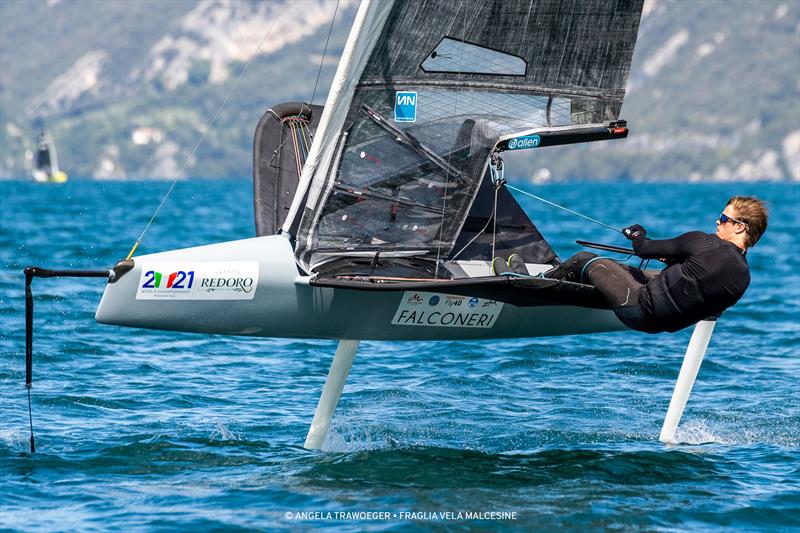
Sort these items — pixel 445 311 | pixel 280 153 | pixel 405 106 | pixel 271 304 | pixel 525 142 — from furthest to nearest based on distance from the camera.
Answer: pixel 280 153 → pixel 525 142 → pixel 405 106 → pixel 445 311 → pixel 271 304

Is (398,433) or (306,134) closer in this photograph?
(398,433)

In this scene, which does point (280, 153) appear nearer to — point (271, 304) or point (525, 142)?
point (525, 142)

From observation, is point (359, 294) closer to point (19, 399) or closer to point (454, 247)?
point (454, 247)

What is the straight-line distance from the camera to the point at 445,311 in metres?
7.39

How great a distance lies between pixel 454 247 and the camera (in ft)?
27.2

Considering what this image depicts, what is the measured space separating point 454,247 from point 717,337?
5034 mm

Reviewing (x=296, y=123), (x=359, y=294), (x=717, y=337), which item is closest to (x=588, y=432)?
(x=359, y=294)

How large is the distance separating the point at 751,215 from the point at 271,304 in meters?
2.83

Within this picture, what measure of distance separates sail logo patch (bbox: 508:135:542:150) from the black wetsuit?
1.16 m

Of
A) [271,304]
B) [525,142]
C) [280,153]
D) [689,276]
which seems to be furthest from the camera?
[280,153]

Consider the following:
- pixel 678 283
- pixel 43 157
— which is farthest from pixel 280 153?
pixel 43 157

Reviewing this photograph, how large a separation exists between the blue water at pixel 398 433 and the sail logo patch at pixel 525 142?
1.91 meters

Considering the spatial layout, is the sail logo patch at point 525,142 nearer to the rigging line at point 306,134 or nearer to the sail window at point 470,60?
the sail window at point 470,60

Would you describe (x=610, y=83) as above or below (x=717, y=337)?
above
